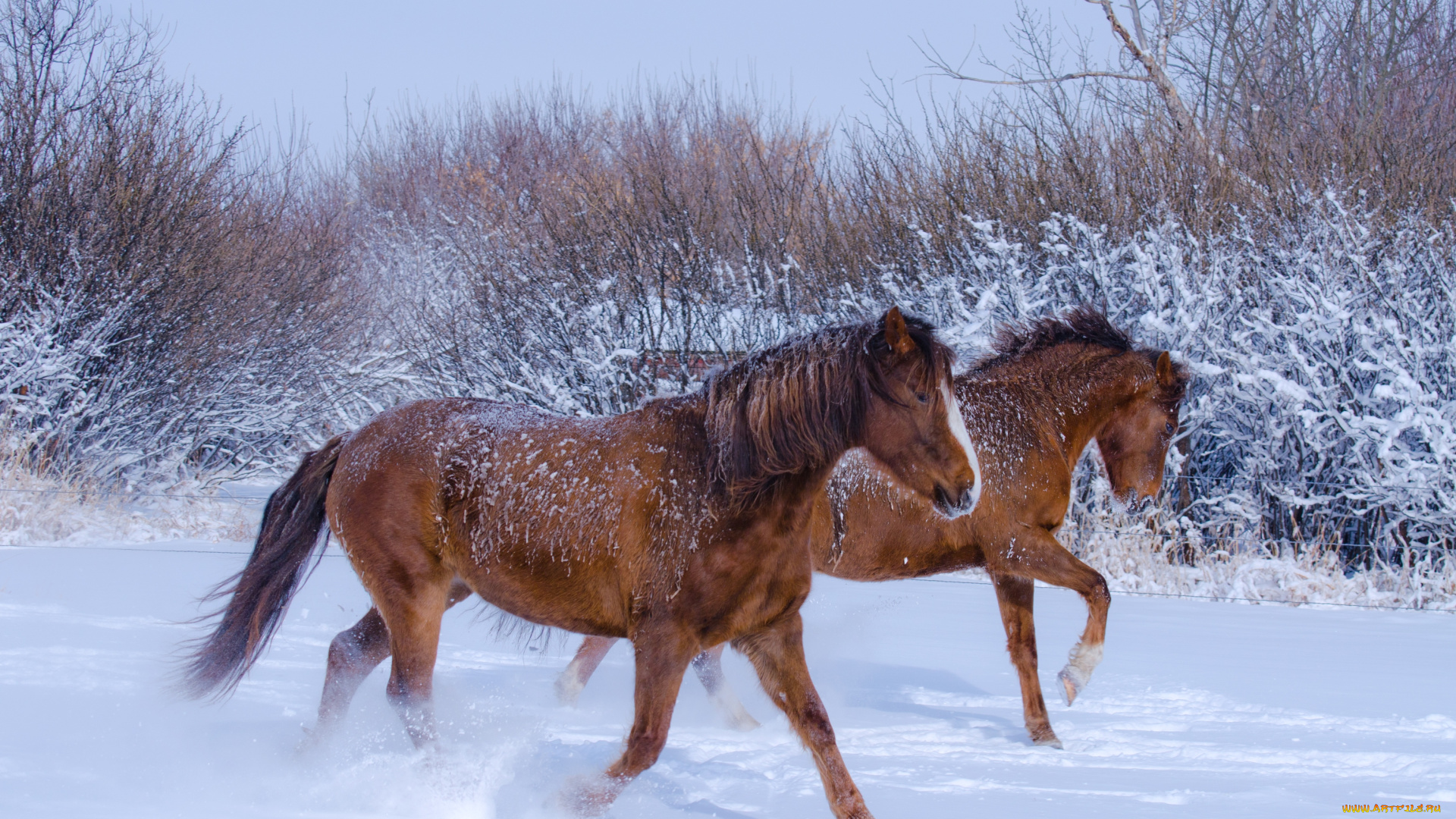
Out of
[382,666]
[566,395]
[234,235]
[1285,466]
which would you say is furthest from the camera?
[234,235]

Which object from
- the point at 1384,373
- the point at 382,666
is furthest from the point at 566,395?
the point at 1384,373

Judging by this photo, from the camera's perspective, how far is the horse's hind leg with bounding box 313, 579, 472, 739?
3.74 metres

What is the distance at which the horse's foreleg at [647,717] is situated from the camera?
298 centimetres

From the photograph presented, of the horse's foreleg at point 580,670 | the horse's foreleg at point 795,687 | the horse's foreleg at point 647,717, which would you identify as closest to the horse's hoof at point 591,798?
the horse's foreleg at point 647,717

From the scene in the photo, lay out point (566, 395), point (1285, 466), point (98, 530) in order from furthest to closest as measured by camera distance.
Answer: point (566, 395), point (98, 530), point (1285, 466)

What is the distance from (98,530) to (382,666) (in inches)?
201

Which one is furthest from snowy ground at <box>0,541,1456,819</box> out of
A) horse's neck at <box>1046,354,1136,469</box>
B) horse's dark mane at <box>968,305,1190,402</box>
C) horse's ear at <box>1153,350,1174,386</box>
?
horse's dark mane at <box>968,305,1190,402</box>

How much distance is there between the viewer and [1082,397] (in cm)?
488

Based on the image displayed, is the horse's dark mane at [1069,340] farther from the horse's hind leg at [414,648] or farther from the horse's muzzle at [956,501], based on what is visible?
the horse's hind leg at [414,648]

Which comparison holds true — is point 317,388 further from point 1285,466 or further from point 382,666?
point 1285,466

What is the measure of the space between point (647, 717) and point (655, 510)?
591 mm

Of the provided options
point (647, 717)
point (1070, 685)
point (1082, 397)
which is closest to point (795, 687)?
point (647, 717)

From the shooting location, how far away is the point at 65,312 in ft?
33.8

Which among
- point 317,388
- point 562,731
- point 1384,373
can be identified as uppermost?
point 317,388
